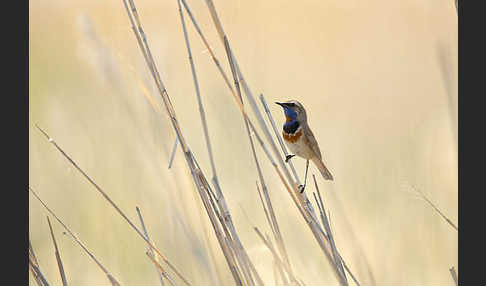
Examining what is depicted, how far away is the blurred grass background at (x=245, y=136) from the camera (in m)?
2.79

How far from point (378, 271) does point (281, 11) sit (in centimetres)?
266

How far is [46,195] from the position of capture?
3.62 m

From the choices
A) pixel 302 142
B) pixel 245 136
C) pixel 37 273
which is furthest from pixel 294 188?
pixel 245 136

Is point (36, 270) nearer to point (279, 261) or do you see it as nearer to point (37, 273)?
point (37, 273)

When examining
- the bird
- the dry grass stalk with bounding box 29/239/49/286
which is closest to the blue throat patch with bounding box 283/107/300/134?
the bird

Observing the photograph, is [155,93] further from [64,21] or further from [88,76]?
[64,21]

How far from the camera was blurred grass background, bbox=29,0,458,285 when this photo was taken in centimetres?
279

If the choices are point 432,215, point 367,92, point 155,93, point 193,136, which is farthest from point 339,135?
point 155,93

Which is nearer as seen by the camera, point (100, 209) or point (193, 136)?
point (100, 209)

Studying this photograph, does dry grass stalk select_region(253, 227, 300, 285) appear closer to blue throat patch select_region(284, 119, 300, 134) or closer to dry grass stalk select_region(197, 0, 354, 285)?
dry grass stalk select_region(197, 0, 354, 285)

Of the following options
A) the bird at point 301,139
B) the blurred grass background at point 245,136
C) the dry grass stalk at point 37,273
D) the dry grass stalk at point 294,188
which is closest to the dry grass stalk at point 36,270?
the dry grass stalk at point 37,273

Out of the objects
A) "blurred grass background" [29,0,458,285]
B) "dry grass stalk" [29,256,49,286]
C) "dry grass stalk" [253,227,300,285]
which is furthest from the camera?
"blurred grass background" [29,0,458,285]

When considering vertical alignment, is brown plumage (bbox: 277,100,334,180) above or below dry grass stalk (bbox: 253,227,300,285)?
above

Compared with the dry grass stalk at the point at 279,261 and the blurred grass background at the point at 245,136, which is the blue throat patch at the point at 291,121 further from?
the dry grass stalk at the point at 279,261
